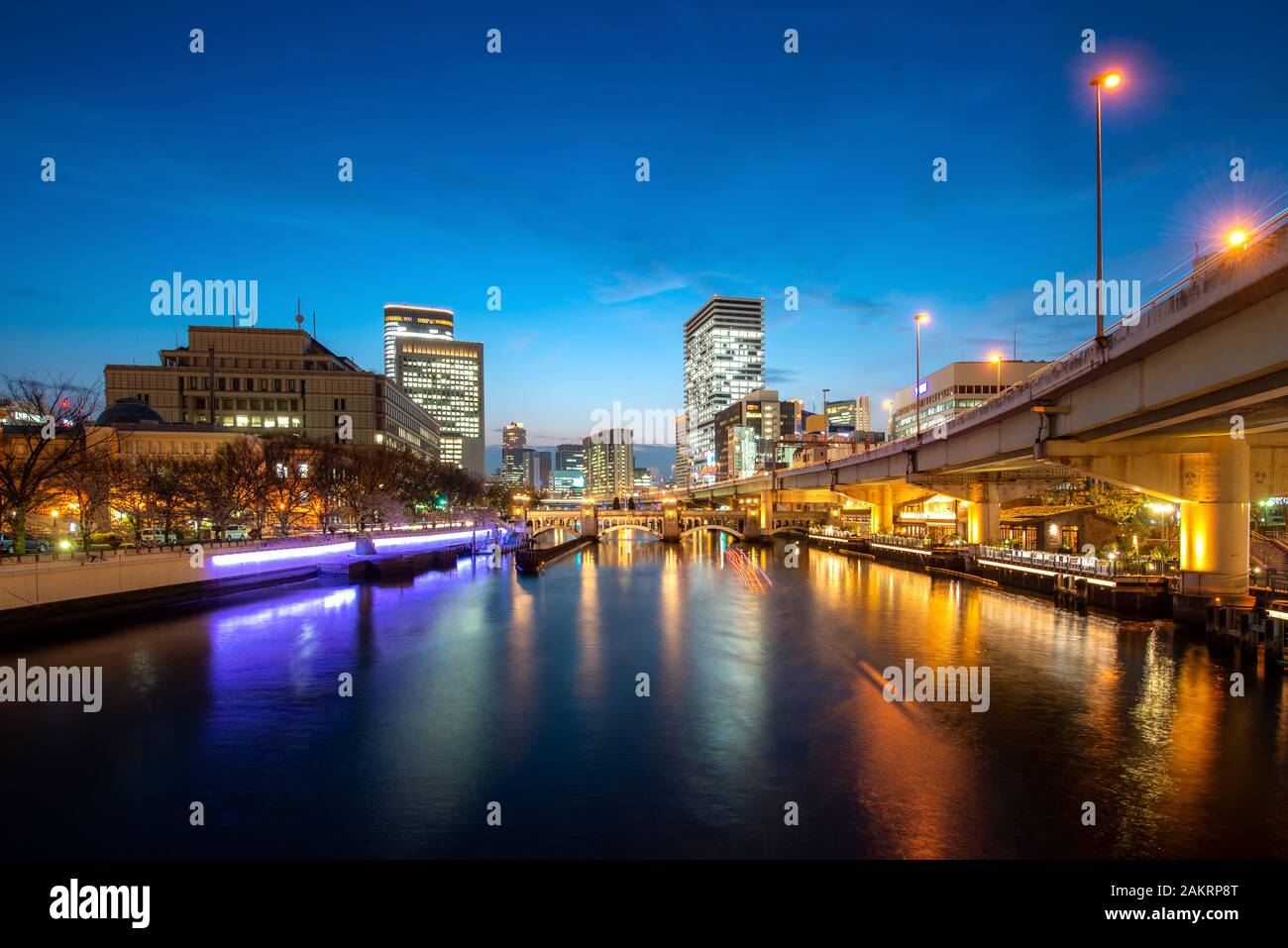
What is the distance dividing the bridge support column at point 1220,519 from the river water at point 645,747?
3.09m

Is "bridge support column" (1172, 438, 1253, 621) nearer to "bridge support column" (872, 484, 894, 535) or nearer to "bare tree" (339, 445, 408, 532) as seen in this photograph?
"bridge support column" (872, 484, 894, 535)

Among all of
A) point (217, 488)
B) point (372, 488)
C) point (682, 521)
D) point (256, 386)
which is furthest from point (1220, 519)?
point (256, 386)

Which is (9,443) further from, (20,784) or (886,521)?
(886,521)

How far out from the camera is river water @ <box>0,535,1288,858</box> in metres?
14.1

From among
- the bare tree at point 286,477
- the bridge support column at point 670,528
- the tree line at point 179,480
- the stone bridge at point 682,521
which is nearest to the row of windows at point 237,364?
the tree line at point 179,480

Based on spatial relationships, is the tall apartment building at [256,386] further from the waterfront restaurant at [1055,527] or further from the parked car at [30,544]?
the waterfront restaurant at [1055,527]

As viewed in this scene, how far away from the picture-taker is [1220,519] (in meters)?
29.6

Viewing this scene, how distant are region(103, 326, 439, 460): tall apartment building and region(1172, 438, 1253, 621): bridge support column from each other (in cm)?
10559

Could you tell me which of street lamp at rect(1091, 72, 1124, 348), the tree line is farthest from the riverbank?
street lamp at rect(1091, 72, 1124, 348)

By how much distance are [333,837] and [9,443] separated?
58839 millimetres

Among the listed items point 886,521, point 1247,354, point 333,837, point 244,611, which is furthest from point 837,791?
point 886,521

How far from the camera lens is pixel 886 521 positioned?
88688 mm

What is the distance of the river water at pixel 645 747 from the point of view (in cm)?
1407

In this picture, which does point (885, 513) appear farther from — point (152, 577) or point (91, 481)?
point (91, 481)
